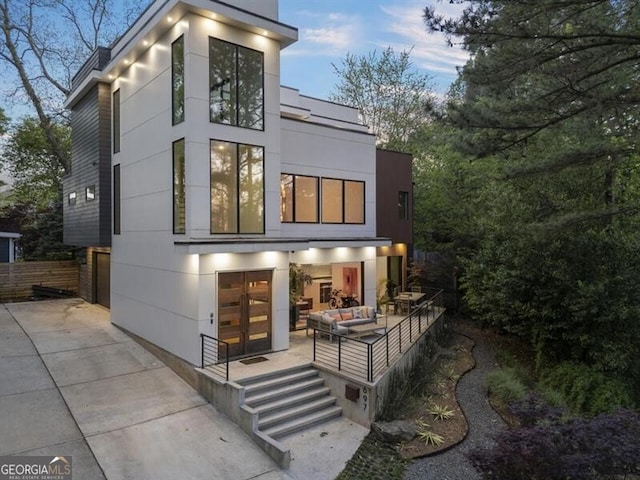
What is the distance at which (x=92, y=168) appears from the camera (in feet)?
46.1

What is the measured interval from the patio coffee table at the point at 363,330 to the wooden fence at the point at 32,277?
13.7 metres

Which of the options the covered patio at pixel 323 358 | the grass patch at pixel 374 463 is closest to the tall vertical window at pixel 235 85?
the covered patio at pixel 323 358

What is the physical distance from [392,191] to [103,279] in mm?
11929

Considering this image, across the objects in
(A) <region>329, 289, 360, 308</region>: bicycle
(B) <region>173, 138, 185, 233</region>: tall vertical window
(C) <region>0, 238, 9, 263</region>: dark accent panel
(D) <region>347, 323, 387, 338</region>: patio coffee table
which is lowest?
(D) <region>347, 323, 387, 338</region>: patio coffee table

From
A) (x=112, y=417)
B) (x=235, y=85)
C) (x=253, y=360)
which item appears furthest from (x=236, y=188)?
(x=112, y=417)

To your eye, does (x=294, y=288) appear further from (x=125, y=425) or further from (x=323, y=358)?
(x=125, y=425)

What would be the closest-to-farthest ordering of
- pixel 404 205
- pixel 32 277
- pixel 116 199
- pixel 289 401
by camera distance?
1. pixel 289 401
2. pixel 116 199
3. pixel 404 205
4. pixel 32 277

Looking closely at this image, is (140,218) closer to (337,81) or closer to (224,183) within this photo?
(224,183)

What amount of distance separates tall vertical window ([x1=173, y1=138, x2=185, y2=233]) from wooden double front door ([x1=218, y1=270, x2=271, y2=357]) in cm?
166

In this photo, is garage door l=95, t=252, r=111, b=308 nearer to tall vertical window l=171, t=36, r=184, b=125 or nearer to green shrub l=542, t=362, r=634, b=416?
tall vertical window l=171, t=36, r=184, b=125

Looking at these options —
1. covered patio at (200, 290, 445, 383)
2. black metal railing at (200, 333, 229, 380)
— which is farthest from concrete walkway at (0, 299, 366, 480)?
covered patio at (200, 290, 445, 383)

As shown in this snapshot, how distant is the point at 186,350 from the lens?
378 inches

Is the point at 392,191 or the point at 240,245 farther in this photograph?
the point at 392,191

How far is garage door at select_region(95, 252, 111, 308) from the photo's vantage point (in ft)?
50.6
